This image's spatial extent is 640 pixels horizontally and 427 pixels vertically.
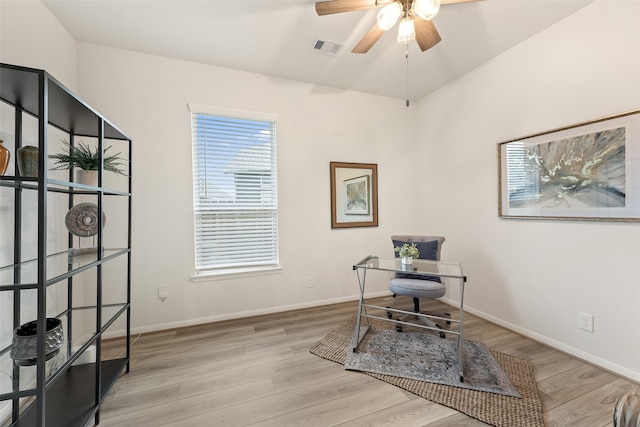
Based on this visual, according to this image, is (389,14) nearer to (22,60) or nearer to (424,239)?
(424,239)

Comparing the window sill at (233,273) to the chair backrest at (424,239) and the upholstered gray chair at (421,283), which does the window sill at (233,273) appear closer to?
the upholstered gray chair at (421,283)

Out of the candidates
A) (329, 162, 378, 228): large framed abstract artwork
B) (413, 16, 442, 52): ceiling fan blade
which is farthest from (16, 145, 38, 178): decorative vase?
(329, 162, 378, 228): large framed abstract artwork

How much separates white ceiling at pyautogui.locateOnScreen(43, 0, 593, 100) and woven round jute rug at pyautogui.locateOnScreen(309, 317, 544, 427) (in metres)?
2.90

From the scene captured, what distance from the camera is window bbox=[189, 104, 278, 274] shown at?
9.37ft

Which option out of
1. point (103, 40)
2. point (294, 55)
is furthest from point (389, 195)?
point (103, 40)

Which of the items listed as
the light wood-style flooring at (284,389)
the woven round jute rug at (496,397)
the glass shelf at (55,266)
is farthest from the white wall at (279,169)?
the woven round jute rug at (496,397)

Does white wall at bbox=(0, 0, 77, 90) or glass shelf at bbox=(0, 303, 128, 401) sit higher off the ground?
white wall at bbox=(0, 0, 77, 90)

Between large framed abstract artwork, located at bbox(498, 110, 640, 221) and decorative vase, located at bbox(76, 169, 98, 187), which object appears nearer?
decorative vase, located at bbox(76, 169, 98, 187)

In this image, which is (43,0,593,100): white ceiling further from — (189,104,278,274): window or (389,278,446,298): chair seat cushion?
(389,278,446,298): chair seat cushion

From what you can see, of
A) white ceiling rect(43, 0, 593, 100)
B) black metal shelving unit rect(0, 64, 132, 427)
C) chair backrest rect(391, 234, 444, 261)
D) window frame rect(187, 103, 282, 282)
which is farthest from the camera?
chair backrest rect(391, 234, 444, 261)

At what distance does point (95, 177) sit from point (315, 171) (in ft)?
7.29

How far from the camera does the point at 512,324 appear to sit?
104 inches

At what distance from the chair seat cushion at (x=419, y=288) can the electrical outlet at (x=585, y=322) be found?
3.43 ft

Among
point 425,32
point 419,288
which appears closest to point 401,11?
point 425,32
